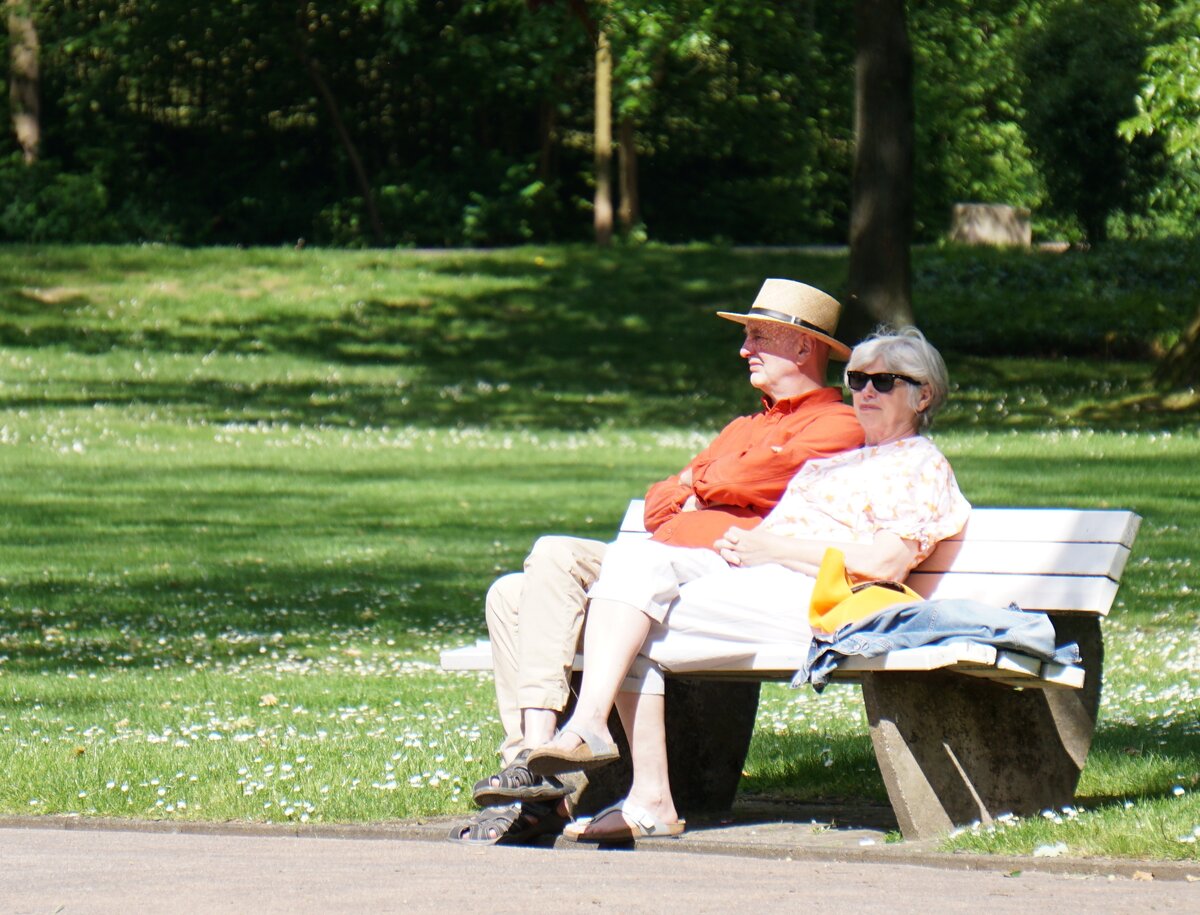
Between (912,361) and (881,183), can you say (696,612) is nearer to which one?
(912,361)

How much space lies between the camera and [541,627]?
5.47m

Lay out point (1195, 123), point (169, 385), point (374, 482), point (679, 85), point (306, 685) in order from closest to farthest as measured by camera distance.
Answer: point (306, 685) → point (374, 482) → point (1195, 123) → point (169, 385) → point (679, 85)

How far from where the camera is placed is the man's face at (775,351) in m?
6.07

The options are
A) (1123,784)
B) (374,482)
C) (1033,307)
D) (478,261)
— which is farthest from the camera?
(478,261)

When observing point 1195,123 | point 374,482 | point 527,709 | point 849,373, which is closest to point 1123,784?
point 849,373

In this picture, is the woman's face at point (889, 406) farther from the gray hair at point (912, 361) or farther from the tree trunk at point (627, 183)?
the tree trunk at point (627, 183)

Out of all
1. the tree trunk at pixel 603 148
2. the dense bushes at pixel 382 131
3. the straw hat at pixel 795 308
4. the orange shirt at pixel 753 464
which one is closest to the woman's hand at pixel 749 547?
the orange shirt at pixel 753 464

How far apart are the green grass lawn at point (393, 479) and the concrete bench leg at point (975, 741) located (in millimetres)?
167

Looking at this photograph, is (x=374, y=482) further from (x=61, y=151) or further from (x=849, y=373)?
(x=61, y=151)

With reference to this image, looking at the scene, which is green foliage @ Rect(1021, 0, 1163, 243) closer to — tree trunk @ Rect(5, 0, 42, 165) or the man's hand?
tree trunk @ Rect(5, 0, 42, 165)

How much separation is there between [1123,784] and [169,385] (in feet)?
63.7

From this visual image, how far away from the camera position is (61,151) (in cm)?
3784

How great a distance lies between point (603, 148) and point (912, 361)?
28508 millimetres

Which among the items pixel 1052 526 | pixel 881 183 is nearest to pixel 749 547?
pixel 1052 526
